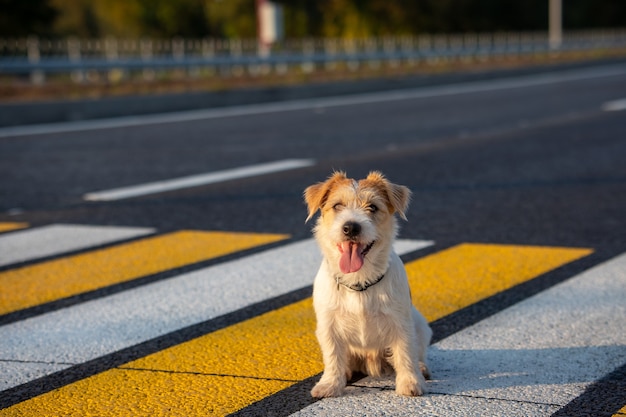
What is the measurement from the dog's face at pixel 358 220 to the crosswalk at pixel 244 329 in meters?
0.53

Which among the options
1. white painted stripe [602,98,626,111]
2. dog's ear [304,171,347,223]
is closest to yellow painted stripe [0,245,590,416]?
dog's ear [304,171,347,223]

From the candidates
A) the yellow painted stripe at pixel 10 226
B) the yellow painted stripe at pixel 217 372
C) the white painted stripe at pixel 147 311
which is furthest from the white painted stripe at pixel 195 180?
the yellow painted stripe at pixel 217 372

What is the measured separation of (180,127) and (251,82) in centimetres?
970

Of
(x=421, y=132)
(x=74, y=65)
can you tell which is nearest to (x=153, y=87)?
(x=74, y=65)

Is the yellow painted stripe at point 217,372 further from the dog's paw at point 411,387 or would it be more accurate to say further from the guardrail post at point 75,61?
the guardrail post at point 75,61

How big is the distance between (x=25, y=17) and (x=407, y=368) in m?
52.0

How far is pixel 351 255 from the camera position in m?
4.05

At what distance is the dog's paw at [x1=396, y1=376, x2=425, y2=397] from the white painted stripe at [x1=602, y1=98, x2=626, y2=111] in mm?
15760

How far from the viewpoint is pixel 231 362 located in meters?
4.49

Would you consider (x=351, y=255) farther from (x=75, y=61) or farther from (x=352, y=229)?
(x=75, y=61)

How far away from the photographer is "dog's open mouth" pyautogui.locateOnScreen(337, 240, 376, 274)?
13.2ft

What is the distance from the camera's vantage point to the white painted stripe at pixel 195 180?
962 cm

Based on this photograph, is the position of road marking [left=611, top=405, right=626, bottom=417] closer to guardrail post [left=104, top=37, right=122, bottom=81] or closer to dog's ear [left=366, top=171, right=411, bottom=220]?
dog's ear [left=366, top=171, right=411, bottom=220]

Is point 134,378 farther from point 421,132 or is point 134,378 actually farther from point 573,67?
point 573,67
